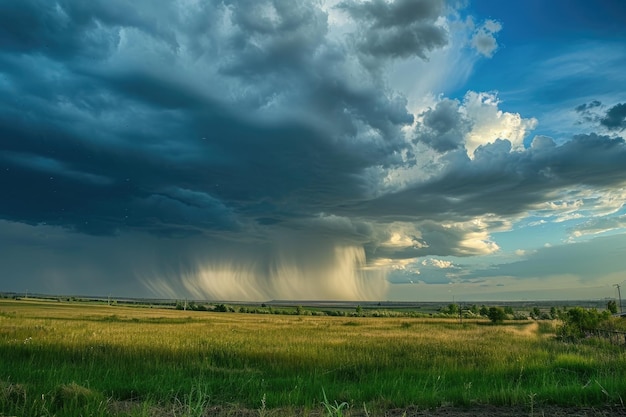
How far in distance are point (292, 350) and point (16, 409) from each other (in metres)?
18.6

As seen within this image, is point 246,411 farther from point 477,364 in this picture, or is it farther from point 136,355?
point 477,364

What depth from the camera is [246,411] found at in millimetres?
7898

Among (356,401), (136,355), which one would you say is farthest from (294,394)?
(136,355)

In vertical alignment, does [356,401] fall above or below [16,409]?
below

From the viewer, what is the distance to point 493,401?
9.16 metres

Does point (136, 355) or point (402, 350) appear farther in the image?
point (402, 350)

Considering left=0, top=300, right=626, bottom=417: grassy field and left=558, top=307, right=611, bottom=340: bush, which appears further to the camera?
left=558, top=307, right=611, bottom=340: bush

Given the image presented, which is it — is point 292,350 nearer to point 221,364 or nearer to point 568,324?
point 221,364

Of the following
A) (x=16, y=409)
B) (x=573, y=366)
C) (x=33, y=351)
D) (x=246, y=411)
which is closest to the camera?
(x=16, y=409)

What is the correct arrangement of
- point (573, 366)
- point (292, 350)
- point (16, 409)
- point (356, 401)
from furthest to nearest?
point (292, 350) < point (573, 366) < point (356, 401) < point (16, 409)

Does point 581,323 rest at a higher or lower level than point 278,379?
higher

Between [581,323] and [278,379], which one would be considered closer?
[278,379]

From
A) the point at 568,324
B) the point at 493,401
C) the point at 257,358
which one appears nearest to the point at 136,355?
the point at 257,358

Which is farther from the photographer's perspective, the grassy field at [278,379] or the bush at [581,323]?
the bush at [581,323]
